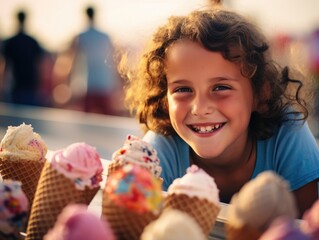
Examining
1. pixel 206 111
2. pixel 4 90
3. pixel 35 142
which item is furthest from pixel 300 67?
pixel 4 90

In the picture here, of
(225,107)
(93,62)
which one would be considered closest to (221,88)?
(225,107)

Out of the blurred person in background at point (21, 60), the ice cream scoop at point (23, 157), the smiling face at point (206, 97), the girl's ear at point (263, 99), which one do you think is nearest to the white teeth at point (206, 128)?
the smiling face at point (206, 97)

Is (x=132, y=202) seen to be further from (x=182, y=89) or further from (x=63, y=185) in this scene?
(x=182, y=89)

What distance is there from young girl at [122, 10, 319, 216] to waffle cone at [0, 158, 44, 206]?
2.13 ft

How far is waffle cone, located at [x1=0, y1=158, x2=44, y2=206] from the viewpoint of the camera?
4.76ft

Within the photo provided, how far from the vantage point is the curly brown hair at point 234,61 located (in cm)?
209

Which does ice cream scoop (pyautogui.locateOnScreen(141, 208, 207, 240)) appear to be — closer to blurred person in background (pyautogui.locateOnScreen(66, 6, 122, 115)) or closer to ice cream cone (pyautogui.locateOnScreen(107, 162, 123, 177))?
ice cream cone (pyautogui.locateOnScreen(107, 162, 123, 177))

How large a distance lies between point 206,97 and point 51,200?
0.87 metres

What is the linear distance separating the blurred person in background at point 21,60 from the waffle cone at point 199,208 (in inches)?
307

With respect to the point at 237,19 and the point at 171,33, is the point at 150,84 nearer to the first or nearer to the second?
the point at 171,33

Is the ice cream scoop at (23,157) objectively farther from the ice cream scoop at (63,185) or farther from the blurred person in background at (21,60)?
the blurred person in background at (21,60)

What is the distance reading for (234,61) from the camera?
205cm

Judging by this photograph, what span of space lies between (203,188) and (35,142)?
57cm

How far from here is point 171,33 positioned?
221cm
